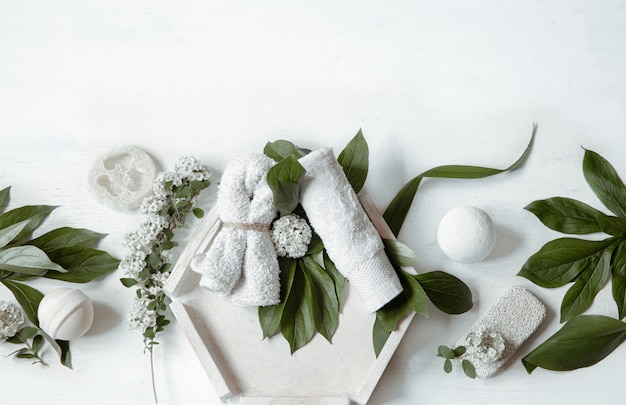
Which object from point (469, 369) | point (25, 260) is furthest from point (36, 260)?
point (469, 369)

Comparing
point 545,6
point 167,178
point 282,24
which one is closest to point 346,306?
point 167,178

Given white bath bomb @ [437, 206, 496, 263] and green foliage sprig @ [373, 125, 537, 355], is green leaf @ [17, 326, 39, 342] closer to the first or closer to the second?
green foliage sprig @ [373, 125, 537, 355]

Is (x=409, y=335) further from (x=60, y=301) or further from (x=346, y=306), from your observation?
(x=60, y=301)

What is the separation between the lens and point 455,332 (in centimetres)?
105

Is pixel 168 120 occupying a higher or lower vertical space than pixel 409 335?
higher

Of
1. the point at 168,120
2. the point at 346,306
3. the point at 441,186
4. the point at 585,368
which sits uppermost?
the point at 168,120

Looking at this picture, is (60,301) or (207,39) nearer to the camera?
(60,301)

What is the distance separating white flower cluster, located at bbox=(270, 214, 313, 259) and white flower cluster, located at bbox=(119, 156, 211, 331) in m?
0.16

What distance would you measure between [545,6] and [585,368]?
635 millimetres

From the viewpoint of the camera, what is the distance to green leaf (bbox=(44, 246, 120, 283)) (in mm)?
1071

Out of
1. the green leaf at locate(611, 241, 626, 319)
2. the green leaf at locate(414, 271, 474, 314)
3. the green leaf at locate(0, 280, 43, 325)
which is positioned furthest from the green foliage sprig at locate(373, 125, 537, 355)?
the green leaf at locate(0, 280, 43, 325)

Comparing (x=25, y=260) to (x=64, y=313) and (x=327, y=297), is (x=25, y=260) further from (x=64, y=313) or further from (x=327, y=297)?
(x=327, y=297)

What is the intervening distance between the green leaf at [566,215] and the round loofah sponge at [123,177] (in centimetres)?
66

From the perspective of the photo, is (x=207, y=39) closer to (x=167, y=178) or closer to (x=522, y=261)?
(x=167, y=178)
